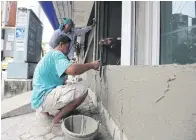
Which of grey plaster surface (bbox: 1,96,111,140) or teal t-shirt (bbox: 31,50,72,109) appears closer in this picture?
grey plaster surface (bbox: 1,96,111,140)

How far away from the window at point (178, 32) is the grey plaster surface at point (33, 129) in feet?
3.37

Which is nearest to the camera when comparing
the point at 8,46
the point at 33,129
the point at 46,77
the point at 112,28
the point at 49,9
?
the point at 33,129

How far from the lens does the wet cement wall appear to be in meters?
0.68

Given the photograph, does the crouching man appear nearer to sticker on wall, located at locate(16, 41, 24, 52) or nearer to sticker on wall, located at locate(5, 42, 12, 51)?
sticker on wall, located at locate(16, 41, 24, 52)

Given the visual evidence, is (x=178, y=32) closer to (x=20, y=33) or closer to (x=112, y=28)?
(x=112, y=28)

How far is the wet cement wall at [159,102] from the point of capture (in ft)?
2.22

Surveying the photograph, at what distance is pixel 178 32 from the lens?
1.56 meters

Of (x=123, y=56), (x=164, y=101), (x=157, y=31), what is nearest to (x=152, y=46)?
(x=157, y=31)

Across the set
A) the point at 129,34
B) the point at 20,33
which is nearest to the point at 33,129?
the point at 129,34

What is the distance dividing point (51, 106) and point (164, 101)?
5.74 ft

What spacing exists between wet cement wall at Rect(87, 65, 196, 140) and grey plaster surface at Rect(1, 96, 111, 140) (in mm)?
806

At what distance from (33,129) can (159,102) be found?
1.82 m

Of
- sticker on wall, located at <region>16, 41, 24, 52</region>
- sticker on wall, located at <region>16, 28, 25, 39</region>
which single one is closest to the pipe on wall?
sticker on wall, located at <region>16, 28, 25, 39</region>

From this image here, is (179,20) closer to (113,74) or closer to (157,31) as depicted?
(157,31)
